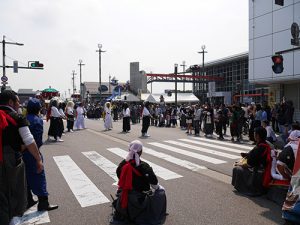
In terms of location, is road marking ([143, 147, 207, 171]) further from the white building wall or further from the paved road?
the white building wall

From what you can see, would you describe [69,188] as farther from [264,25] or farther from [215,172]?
[264,25]

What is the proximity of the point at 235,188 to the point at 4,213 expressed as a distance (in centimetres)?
449

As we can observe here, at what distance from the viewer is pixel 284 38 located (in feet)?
71.8

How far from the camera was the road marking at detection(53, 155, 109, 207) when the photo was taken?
6213mm

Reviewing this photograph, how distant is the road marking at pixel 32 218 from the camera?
16.8 ft

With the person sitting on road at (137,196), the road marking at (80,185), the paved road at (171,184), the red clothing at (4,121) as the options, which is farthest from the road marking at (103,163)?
the red clothing at (4,121)

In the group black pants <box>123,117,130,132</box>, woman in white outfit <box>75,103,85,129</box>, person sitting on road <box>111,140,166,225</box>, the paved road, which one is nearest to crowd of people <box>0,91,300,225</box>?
person sitting on road <box>111,140,166,225</box>

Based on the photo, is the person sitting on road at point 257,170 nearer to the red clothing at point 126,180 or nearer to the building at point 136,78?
the red clothing at point 126,180

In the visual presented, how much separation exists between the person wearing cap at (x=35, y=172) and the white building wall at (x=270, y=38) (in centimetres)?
1844

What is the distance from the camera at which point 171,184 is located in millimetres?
7379

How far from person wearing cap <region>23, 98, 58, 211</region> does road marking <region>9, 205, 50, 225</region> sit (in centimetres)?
13

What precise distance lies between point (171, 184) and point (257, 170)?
1878 millimetres

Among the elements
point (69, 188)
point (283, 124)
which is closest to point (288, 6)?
point (283, 124)

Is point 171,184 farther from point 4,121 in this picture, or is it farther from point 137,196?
point 4,121
